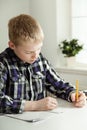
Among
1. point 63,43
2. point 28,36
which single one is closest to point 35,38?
point 28,36

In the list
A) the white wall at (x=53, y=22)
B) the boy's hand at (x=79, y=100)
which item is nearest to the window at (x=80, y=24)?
the white wall at (x=53, y=22)

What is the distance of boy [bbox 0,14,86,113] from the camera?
1.35 m

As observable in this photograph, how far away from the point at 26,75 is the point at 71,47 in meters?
1.28

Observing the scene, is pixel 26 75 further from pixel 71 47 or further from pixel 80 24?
pixel 80 24

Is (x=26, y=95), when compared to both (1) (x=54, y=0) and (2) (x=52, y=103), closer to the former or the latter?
(2) (x=52, y=103)

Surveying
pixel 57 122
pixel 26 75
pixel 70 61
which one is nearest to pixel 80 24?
pixel 70 61

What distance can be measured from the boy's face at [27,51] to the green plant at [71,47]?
4.33 feet

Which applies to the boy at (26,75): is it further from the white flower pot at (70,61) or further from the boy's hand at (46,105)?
the white flower pot at (70,61)

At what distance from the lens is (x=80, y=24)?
285cm

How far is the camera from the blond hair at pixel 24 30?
1.36 m

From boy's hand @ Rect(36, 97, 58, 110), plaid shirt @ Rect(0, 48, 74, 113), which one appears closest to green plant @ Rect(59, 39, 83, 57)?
plaid shirt @ Rect(0, 48, 74, 113)

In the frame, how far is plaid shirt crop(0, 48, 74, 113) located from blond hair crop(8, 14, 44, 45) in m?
0.14

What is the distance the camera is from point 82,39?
9.31ft

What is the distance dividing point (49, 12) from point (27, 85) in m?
1.43
